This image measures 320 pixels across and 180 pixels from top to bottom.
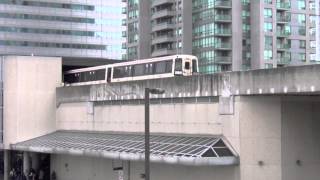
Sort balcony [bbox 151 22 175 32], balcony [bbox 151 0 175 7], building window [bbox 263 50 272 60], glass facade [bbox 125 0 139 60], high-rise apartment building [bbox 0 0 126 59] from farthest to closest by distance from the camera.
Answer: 1. high-rise apartment building [bbox 0 0 126 59]
2. glass facade [bbox 125 0 139 60]
3. balcony [bbox 151 0 175 7]
4. balcony [bbox 151 22 175 32]
5. building window [bbox 263 50 272 60]

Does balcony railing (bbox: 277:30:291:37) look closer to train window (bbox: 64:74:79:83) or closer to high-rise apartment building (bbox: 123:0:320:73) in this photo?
high-rise apartment building (bbox: 123:0:320:73)

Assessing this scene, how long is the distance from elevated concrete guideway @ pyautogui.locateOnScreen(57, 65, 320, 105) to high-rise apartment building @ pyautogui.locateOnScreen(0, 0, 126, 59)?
100540mm

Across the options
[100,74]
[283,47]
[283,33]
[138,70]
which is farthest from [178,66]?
[283,47]

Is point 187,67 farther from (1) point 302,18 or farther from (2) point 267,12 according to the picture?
(1) point 302,18

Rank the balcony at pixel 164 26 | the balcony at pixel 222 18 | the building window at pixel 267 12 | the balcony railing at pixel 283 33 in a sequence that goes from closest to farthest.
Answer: the balcony at pixel 222 18 → the building window at pixel 267 12 → the balcony railing at pixel 283 33 → the balcony at pixel 164 26

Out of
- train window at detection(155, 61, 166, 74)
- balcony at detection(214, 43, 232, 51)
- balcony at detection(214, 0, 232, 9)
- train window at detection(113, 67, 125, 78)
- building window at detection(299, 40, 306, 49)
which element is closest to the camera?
train window at detection(155, 61, 166, 74)

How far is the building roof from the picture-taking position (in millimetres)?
30781

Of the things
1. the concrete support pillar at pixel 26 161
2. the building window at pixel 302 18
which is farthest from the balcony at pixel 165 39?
the concrete support pillar at pixel 26 161

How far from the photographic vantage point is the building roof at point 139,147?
30781 mm

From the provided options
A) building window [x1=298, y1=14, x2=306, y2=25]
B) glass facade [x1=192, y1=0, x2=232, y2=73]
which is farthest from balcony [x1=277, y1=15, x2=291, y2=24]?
glass facade [x1=192, y1=0, x2=232, y2=73]

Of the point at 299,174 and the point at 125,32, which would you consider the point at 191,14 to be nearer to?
the point at 125,32

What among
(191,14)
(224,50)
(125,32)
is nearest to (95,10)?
(125,32)

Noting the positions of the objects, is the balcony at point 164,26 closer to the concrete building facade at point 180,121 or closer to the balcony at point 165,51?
the balcony at point 165,51

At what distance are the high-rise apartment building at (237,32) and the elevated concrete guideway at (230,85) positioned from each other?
77.5 meters
